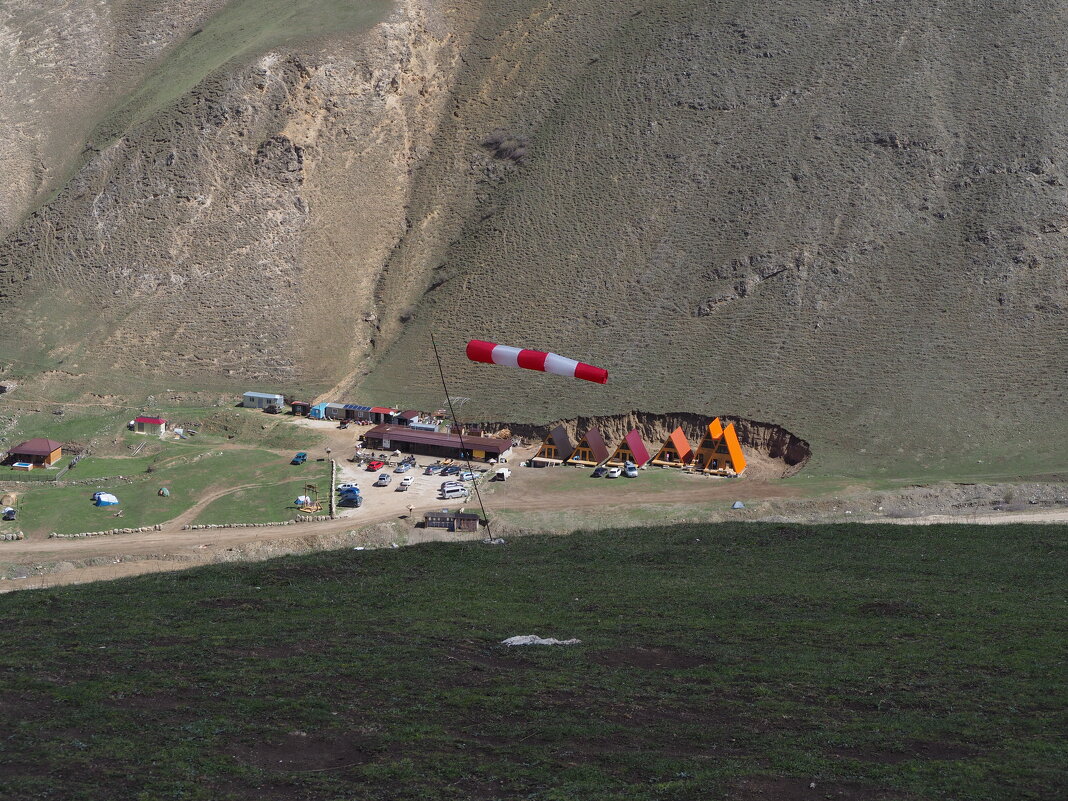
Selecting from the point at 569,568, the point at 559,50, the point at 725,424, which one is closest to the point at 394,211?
the point at 559,50

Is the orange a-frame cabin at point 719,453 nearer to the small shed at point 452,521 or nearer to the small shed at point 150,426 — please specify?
the small shed at point 452,521

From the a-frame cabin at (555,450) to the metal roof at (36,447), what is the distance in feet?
81.0

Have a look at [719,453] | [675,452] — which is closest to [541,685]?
[719,453]

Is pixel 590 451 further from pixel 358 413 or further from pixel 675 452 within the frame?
pixel 358 413

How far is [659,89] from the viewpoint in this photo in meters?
76.9

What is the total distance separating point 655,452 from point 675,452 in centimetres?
177

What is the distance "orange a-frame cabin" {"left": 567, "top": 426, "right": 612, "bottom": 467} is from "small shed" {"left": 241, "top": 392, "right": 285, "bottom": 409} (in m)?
19.0

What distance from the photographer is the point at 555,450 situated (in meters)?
56.8

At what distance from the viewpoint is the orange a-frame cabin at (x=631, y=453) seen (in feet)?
182

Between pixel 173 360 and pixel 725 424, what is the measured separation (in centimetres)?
3445

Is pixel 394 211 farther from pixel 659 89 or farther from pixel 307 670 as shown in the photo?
pixel 307 670

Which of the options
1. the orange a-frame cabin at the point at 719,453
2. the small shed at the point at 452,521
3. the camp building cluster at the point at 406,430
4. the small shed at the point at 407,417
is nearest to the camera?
the small shed at the point at 452,521

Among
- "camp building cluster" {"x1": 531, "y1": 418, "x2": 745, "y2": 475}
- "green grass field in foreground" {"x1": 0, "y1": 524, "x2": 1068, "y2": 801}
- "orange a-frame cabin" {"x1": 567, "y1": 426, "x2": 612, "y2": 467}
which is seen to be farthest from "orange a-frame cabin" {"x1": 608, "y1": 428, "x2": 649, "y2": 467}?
"green grass field in foreground" {"x1": 0, "y1": 524, "x2": 1068, "y2": 801}

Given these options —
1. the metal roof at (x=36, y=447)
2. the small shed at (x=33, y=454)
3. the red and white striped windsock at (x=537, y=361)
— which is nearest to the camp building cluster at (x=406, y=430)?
the metal roof at (x=36, y=447)
